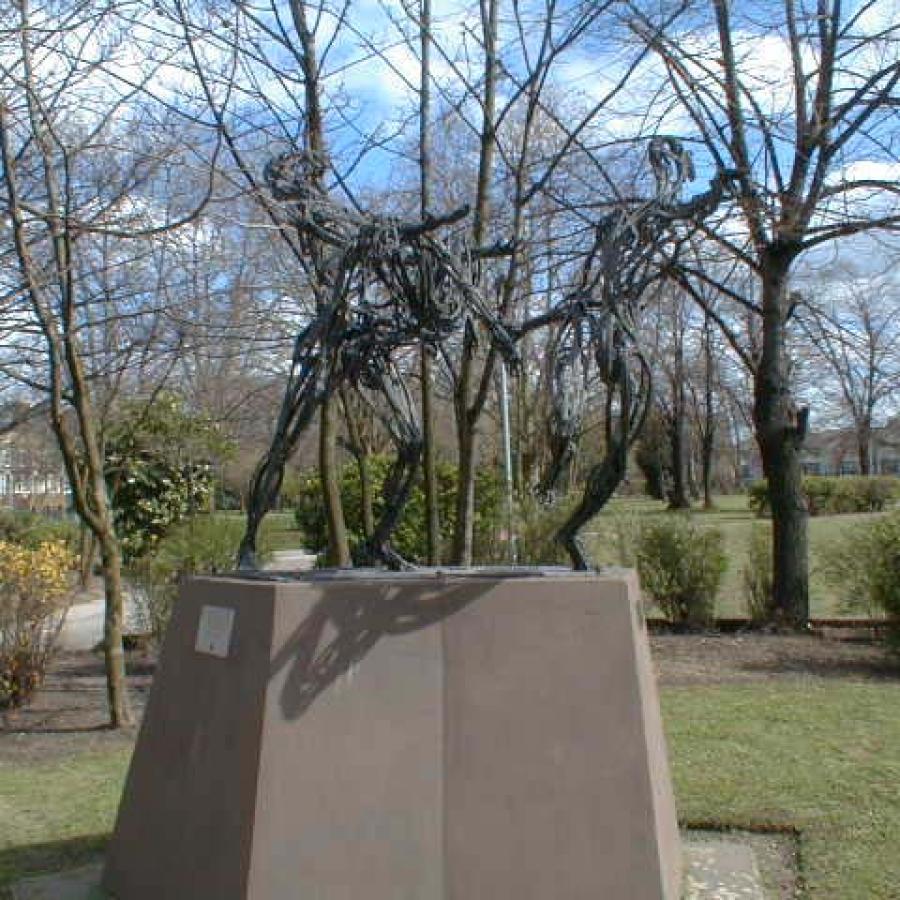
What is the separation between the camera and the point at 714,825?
5852 millimetres

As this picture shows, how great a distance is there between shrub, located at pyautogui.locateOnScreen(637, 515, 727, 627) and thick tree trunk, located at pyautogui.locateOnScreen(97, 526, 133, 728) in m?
6.15

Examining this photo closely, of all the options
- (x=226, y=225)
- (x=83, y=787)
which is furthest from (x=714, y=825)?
(x=226, y=225)

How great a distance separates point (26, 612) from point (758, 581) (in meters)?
7.96

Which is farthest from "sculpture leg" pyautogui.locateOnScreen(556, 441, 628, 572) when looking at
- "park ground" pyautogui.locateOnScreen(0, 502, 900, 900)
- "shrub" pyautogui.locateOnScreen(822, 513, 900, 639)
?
"shrub" pyautogui.locateOnScreen(822, 513, 900, 639)

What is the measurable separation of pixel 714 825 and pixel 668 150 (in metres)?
3.28

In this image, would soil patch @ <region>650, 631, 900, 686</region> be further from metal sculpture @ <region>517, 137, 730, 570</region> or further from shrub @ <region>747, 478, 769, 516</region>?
shrub @ <region>747, 478, 769, 516</region>

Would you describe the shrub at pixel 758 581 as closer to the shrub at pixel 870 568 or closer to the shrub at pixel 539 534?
the shrub at pixel 870 568

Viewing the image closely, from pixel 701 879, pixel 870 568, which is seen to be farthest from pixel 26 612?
pixel 870 568

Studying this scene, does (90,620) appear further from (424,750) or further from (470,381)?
(424,750)

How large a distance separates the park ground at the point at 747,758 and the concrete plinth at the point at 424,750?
119cm

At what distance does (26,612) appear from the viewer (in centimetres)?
918

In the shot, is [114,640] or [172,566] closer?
[114,640]

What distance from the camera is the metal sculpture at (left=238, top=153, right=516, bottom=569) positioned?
16.4 feet

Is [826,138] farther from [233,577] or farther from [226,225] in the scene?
[233,577]
